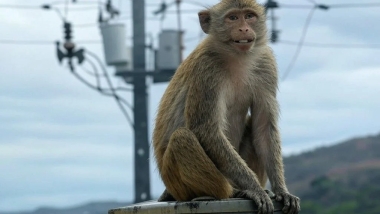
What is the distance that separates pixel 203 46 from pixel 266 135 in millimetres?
810

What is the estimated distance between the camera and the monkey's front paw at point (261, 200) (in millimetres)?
7703

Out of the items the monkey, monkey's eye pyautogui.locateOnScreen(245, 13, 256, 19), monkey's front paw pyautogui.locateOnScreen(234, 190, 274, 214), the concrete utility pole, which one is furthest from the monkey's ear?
the concrete utility pole

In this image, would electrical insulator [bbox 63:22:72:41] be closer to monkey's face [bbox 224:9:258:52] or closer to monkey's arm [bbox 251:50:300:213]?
monkey's arm [bbox 251:50:300:213]

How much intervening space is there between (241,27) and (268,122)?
0.76 meters

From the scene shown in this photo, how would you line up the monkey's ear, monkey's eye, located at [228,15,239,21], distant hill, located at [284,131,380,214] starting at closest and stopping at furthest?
monkey's eye, located at [228,15,239,21], the monkey's ear, distant hill, located at [284,131,380,214]

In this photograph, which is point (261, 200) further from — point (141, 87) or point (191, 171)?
point (141, 87)

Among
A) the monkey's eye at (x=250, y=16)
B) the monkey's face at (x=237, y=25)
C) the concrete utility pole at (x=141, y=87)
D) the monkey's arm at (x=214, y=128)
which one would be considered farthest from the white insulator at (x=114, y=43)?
the monkey's arm at (x=214, y=128)

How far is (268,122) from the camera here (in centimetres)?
884

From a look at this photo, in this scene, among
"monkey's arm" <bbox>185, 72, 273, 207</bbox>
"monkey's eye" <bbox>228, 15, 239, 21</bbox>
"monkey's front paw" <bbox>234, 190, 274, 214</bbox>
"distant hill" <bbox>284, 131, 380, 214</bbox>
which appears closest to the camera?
"monkey's front paw" <bbox>234, 190, 274, 214</bbox>

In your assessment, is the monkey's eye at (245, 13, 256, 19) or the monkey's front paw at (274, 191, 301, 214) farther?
the monkey's eye at (245, 13, 256, 19)

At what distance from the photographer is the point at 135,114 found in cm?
2394

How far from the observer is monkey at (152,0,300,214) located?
27.1ft

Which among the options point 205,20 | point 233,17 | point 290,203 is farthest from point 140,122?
point 290,203

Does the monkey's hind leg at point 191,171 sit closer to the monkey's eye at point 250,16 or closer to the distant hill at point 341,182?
the monkey's eye at point 250,16
